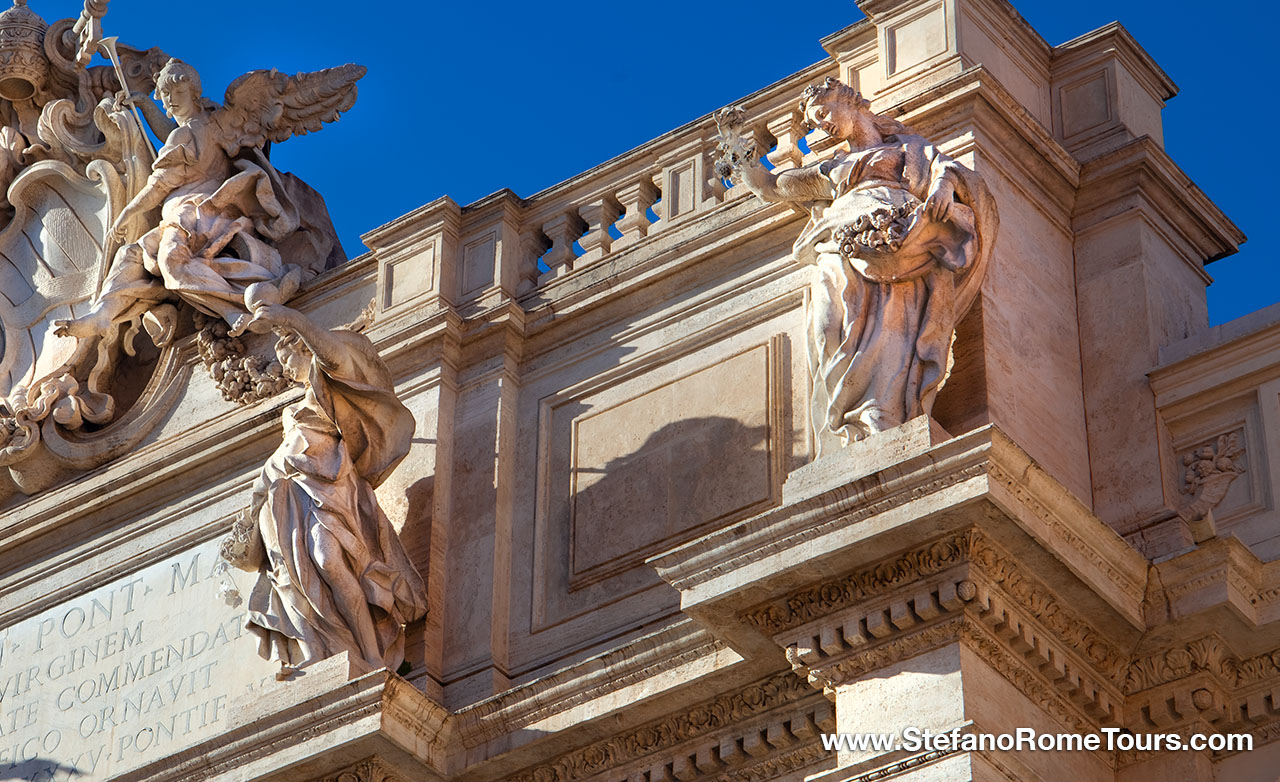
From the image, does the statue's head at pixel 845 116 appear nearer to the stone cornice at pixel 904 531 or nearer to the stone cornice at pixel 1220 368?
the stone cornice at pixel 1220 368

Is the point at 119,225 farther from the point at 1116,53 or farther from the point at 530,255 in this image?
the point at 1116,53

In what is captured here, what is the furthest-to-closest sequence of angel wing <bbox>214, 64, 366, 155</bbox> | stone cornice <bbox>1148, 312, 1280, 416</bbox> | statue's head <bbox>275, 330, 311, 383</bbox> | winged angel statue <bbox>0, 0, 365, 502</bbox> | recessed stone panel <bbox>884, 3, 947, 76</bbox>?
angel wing <bbox>214, 64, 366, 155</bbox>
winged angel statue <bbox>0, 0, 365, 502</bbox>
statue's head <bbox>275, 330, 311, 383</bbox>
recessed stone panel <bbox>884, 3, 947, 76</bbox>
stone cornice <bbox>1148, 312, 1280, 416</bbox>

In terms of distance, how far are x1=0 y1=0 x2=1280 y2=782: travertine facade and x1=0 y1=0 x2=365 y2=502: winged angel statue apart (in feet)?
0.14

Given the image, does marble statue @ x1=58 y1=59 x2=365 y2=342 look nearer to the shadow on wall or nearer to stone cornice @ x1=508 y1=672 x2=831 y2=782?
the shadow on wall

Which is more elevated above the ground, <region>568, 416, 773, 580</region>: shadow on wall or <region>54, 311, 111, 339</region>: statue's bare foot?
<region>54, 311, 111, 339</region>: statue's bare foot

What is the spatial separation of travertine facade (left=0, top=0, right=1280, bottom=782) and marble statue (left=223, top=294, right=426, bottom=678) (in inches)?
1.0

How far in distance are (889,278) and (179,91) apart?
230 inches

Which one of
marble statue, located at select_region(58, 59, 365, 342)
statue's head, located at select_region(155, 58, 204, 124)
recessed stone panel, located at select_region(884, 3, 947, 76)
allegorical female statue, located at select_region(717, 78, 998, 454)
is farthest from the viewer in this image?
statue's head, located at select_region(155, 58, 204, 124)

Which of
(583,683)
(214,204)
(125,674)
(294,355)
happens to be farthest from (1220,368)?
(214,204)

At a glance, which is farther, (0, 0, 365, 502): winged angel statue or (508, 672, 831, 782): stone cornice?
(0, 0, 365, 502): winged angel statue

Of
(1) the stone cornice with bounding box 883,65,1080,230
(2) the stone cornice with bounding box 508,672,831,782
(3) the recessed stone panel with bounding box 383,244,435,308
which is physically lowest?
(2) the stone cornice with bounding box 508,672,831,782

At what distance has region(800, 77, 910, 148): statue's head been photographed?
541 inches

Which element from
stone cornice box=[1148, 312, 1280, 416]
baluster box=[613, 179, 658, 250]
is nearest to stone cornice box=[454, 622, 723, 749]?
stone cornice box=[1148, 312, 1280, 416]

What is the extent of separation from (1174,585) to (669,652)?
2.39m
